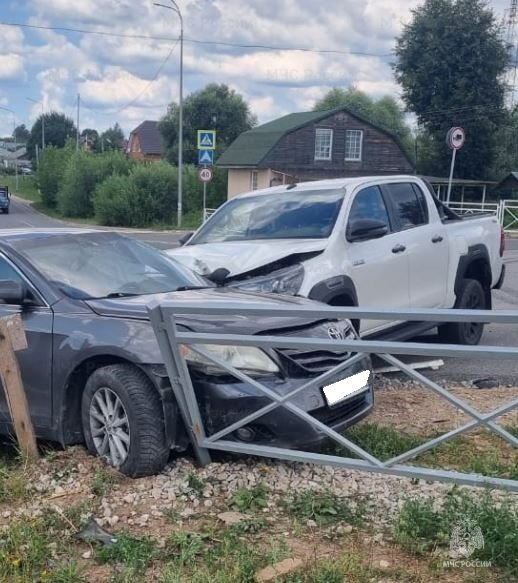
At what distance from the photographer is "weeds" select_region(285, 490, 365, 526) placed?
155 inches

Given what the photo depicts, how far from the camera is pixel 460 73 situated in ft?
154

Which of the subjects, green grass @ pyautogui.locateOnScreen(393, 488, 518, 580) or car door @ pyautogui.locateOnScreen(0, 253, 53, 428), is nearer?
green grass @ pyautogui.locateOnScreen(393, 488, 518, 580)

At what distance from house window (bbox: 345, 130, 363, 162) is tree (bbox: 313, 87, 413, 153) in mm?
21249

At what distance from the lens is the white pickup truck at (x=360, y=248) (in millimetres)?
6832

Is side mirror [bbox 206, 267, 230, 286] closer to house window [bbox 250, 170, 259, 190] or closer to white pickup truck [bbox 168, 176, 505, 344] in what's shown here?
white pickup truck [bbox 168, 176, 505, 344]

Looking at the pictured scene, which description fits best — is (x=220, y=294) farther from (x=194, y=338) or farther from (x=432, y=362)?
(x=432, y=362)

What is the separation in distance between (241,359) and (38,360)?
1.33 meters

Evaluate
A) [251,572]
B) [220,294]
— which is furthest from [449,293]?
[251,572]

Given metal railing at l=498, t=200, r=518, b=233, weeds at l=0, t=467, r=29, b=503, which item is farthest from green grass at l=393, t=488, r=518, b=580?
metal railing at l=498, t=200, r=518, b=233

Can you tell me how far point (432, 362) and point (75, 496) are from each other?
12.6 ft

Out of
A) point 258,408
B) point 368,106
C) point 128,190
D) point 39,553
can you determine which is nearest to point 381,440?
point 258,408

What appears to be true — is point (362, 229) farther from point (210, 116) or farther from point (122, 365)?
point (210, 116)

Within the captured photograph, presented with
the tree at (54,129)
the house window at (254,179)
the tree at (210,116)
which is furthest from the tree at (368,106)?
the tree at (54,129)

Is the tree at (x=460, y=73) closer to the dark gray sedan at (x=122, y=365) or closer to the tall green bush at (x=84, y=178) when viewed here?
the tall green bush at (x=84, y=178)
